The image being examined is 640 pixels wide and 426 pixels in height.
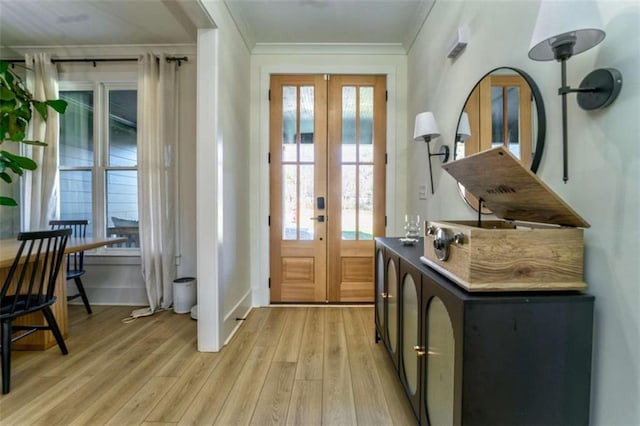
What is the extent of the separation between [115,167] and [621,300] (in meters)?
4.07

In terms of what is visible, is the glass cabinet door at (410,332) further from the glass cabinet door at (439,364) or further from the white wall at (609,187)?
the white wall at (609,187)

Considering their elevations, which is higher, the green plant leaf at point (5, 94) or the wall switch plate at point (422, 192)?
the green plant leaf at point (5, 94)

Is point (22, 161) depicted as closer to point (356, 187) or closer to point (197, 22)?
point (197, 22)

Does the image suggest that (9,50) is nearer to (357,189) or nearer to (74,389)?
(74,389)

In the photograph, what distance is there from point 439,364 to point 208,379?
1502 mm

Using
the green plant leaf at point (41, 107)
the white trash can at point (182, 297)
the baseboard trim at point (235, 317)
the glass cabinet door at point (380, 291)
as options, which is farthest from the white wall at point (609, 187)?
the green plant leaf at point (41, 107)

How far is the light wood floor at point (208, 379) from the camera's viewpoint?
61.4 inches

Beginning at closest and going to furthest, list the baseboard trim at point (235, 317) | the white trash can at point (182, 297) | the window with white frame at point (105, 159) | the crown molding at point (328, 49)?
the baseboard trim at point (235, 317), the white trash can at point (182, 297), the crown molding at point (328, 49), the window with white frame at point (105, 159)

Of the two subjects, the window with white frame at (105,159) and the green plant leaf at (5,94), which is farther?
the window with white frame at (105,159)

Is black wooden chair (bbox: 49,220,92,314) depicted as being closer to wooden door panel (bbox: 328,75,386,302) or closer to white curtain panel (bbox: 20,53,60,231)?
white curtain panel (bbox: 20,53,60,231)

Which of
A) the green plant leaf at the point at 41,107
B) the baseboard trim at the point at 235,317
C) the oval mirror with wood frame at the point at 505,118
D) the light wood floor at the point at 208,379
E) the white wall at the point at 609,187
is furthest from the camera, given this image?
the green plant leaf at the point at 41,107

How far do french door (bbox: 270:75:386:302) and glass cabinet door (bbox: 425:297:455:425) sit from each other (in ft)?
6.86

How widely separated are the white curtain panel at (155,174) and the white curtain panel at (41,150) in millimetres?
971

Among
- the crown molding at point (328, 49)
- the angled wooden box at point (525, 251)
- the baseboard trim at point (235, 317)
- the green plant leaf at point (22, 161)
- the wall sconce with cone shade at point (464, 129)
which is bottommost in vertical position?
the baseboard trim at point (235, 317)
